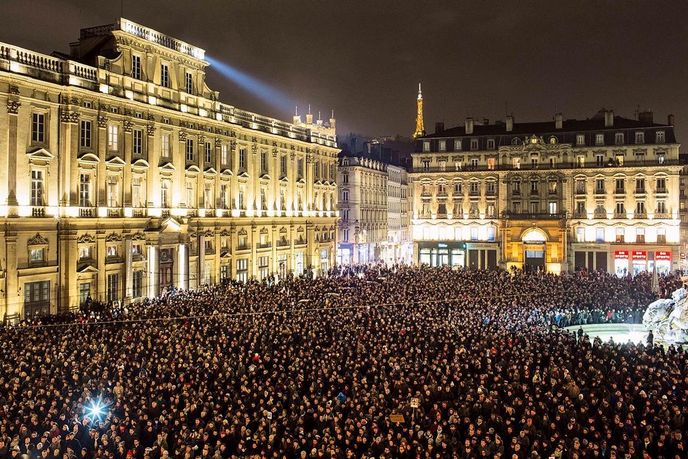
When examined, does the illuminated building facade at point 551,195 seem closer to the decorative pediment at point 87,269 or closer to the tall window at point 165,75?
the tall window at point 165,75

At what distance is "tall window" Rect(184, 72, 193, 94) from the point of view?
160 ft

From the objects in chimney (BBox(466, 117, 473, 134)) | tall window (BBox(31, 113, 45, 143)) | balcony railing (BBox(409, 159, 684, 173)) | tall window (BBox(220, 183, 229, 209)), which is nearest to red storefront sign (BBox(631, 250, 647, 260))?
balcony railing (BBox(409, 159, 684, 173))

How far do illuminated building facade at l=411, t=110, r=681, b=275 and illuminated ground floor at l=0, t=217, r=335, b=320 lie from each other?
25702mm

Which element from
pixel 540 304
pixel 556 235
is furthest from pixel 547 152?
pixel 540 304

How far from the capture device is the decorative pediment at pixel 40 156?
3591cm

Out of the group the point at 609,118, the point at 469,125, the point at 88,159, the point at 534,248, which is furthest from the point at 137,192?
the point at 609,118

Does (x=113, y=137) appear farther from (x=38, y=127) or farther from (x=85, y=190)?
(x=38, y=127)

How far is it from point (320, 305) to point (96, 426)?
20.4m

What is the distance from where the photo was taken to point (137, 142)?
43.9 metres

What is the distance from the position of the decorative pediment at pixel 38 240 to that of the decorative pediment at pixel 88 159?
17.9 feet

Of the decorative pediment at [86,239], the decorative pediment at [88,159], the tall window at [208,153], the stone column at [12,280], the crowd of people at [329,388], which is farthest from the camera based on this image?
the tall window at [208,153]

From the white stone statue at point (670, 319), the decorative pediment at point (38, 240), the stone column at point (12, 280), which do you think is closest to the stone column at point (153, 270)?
the decorative pediment at point (38, 240)

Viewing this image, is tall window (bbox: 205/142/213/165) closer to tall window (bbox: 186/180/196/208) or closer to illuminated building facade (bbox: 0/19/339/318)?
illuminated building facade (bbox: 0/19/339/318)

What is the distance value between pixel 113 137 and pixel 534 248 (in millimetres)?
51182
